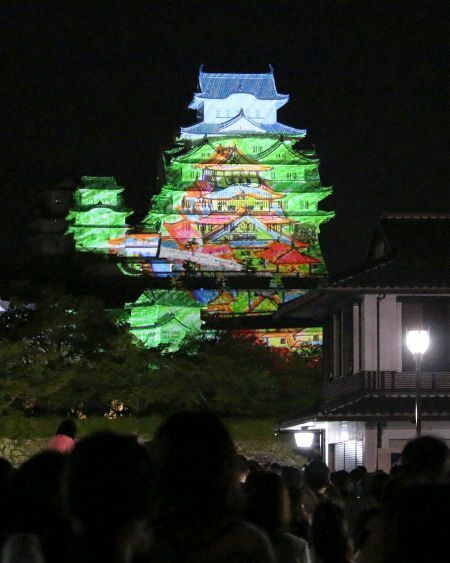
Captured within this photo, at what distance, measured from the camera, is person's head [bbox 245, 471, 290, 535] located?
6113mm

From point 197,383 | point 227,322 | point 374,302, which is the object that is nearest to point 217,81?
point 227,322

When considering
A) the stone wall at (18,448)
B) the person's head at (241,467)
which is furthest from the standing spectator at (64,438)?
the stone wall at (18,448)

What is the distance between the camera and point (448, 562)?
3.93m

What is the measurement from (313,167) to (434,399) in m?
42.9

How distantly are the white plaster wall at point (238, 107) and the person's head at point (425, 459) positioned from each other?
67280mm

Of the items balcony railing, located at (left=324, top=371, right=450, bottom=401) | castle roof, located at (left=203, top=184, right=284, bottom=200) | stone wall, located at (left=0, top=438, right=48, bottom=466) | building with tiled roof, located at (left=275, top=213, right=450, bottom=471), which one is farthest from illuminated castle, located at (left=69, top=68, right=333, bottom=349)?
balcony railing, located at (left=324, top=371, right=450, bottom=401)

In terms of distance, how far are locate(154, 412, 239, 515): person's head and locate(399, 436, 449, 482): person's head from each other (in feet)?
6.79

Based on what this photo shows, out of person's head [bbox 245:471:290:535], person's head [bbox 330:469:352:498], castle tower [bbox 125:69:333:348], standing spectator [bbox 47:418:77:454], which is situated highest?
castle tower [bbox 125:69:333:348]

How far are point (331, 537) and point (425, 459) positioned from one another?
2.02ft

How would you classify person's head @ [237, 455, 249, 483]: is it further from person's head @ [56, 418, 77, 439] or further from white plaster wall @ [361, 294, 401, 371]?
white plaster wall @ [361, 294, 401, 371]

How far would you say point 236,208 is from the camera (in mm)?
68938

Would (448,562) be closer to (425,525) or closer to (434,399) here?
(425,525)

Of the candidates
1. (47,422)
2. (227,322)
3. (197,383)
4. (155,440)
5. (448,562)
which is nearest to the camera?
(448,562)

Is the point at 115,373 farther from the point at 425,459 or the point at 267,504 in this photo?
the point at 267,504
